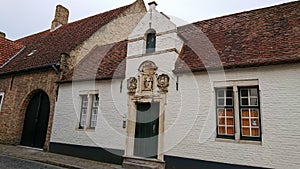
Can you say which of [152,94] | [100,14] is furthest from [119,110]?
[100,14]

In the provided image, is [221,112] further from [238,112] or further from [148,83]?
[148,83]

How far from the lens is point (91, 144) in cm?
864

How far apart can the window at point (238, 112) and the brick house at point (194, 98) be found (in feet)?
0.09

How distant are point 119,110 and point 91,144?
5.86ft

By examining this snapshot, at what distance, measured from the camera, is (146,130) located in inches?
311

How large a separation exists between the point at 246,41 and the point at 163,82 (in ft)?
10.3

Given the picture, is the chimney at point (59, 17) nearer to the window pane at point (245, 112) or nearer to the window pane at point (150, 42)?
the window pane at point (150, 42)

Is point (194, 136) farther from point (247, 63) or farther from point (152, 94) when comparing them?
point (247, 63)

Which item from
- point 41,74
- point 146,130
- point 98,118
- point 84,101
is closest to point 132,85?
point 146,130

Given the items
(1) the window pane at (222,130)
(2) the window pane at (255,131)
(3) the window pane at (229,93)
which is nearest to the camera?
(2) the window pane at (255,131)

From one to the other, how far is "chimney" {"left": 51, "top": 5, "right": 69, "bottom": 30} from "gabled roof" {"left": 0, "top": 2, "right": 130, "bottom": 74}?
224 cm

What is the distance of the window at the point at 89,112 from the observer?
9.12 meters

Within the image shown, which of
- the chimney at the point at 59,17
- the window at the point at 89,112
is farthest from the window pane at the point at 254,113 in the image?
the chimney at the point at 59,17

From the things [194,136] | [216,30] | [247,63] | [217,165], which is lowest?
[217,165]
